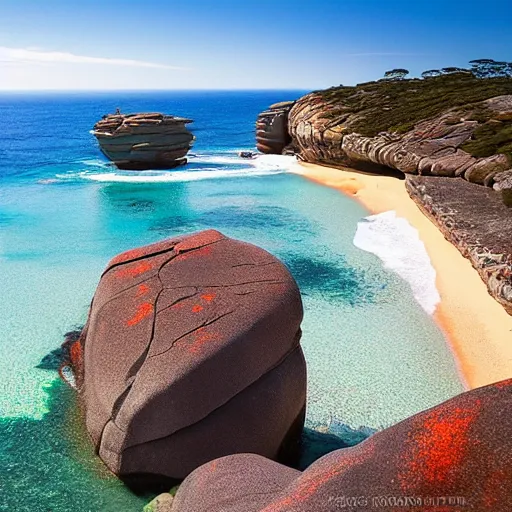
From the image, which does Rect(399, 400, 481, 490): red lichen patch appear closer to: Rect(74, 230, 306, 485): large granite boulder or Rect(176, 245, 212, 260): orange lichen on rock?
Rect(74, 230, 306, 485): large granite boulder

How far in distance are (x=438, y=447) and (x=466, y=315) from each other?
482 inches

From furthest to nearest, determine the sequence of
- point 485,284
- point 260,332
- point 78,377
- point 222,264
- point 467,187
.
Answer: point 467,187 < point 485,284 < point 78,377 < point 222,264 < point 260,332

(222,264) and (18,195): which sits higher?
(222,264)

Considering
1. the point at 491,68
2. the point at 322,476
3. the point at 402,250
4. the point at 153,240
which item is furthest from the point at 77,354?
the point at 491,68

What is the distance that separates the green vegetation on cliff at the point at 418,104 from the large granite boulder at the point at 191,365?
22.8 meters

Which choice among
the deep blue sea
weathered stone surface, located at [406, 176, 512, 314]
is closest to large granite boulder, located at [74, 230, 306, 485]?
the deep blue sea

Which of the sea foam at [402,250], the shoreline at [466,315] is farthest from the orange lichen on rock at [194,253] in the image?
the sea foam at [402,250]

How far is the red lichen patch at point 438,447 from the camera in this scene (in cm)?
389

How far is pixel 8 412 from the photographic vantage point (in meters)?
10.8

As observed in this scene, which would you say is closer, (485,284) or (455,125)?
(485,284)

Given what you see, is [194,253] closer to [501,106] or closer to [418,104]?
[501,106]

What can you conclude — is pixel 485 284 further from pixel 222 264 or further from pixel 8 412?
pixel 8 412

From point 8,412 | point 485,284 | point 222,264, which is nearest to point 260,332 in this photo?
point 222,264

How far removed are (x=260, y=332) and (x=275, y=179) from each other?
3057 cm
